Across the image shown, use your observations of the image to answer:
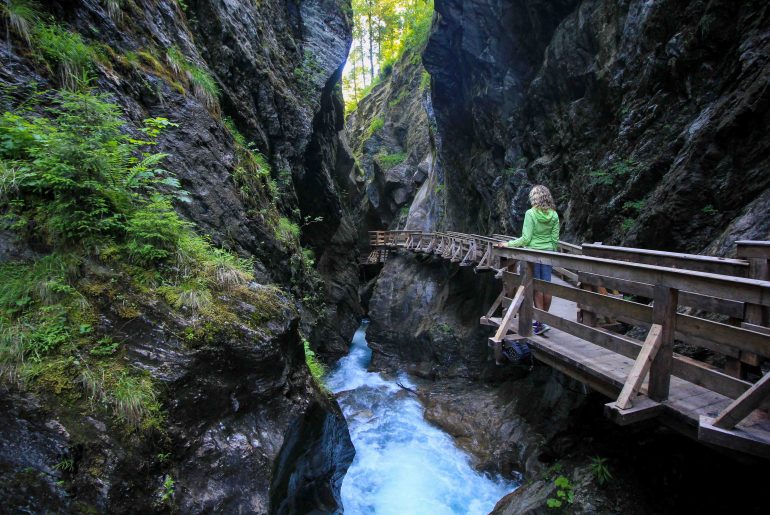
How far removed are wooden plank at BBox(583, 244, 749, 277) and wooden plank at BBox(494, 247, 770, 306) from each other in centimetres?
123

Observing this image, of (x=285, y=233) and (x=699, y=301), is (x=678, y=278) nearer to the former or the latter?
(x=699, y=301)

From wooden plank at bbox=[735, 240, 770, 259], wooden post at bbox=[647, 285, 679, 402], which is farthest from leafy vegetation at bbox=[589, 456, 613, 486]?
wooden plank at bbox=[735, 240, 770, 259]

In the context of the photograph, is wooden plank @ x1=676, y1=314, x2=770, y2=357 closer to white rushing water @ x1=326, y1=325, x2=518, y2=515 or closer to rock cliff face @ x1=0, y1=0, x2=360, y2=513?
rock cliff face @ x1=0, y1=0, x2=360, y2=513

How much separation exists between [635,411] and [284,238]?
25.1ft

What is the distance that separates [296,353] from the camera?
16.7ft

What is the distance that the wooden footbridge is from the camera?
7.95ft

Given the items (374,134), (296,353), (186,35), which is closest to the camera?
(296,353)

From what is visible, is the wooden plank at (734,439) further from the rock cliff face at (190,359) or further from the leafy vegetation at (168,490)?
the leafy vegetation at (168,490)

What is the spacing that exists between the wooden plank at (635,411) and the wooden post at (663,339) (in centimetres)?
8

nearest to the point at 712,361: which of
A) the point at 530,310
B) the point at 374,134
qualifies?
the point at 530,310

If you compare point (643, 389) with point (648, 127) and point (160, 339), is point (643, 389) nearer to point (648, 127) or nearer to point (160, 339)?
point (160, 339)

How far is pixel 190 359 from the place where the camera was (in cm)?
356

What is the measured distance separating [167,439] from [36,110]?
3.65 meters

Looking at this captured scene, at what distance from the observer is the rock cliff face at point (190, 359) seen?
280 cm
